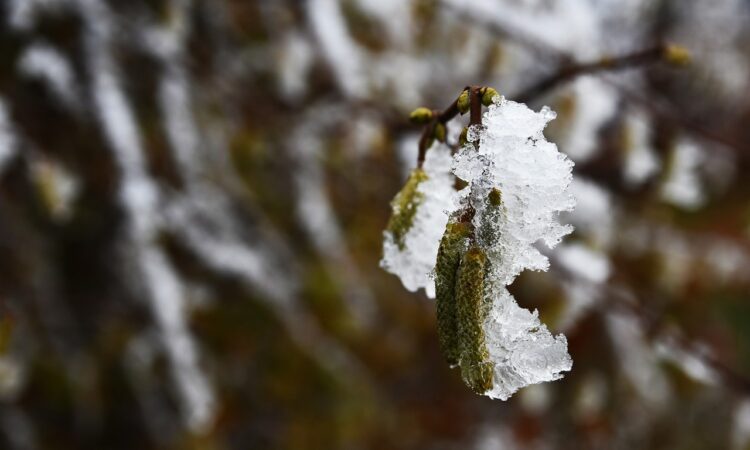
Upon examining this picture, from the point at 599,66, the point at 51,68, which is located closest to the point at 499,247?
the point at 599,66

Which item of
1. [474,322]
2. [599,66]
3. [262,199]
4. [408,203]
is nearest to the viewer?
[474,322]

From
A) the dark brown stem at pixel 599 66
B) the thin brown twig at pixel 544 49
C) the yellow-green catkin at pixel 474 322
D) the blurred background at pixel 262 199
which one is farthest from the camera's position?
the blurred background at pixel 262 199

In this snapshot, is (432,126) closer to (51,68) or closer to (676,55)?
(676,55)

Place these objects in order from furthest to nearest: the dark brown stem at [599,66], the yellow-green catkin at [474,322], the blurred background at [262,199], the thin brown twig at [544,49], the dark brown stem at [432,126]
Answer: the blurred background at [262,199] → the thin brown twig at [544,49] → the dark brown stem at [599,66] → the dark brown stem at [432,126] → the yellow-green catkin at [474,322]

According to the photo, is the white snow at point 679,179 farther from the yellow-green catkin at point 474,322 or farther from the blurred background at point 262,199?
the yellow-green catkin at point 474,322

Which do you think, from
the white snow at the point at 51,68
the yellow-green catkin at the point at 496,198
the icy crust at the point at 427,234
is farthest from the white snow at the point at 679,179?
the white snow at the point at 51,68

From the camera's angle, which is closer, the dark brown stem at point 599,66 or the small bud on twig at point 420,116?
the small bud on twig at point 420,116

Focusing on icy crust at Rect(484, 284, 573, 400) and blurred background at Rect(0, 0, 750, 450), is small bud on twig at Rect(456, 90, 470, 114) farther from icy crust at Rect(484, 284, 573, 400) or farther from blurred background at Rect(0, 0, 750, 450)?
blurred background at Rect(0, 0, 750, 450)

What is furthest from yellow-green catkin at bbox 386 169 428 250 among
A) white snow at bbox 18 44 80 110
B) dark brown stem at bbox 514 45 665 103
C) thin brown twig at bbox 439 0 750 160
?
white snow at bbox 18 44 80 110

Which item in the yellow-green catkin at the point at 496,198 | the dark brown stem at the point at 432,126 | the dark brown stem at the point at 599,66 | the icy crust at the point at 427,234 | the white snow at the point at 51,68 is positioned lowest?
the yellow-green catkin at the point at 496,198
